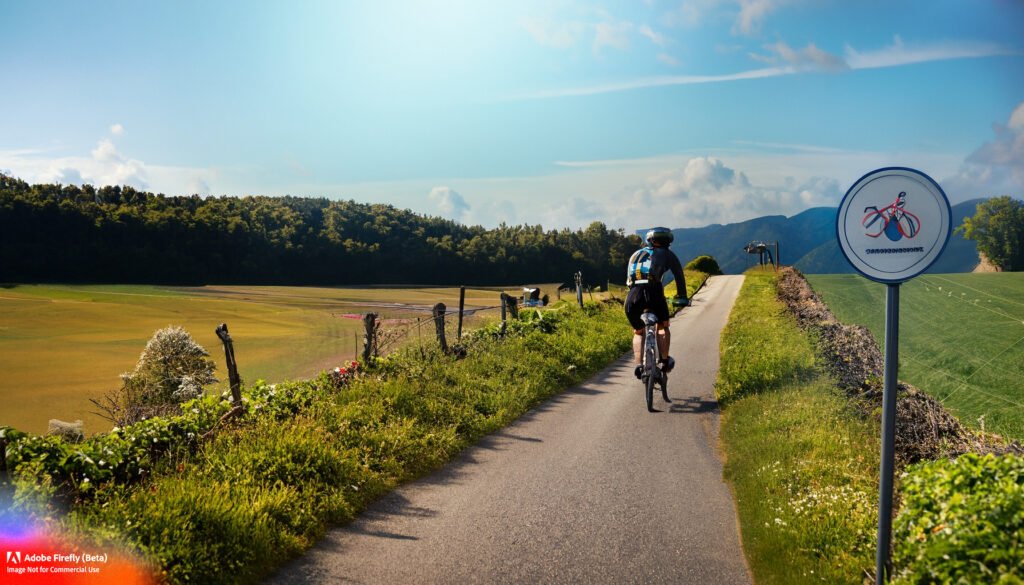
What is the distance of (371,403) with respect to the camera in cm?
909

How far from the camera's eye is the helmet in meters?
10.4

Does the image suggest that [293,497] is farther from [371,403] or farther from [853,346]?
[853,346]

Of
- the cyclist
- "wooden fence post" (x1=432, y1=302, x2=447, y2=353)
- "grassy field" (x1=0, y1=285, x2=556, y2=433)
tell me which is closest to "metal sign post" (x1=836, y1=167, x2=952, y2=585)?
the cyclist

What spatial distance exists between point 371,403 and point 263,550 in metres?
4.11

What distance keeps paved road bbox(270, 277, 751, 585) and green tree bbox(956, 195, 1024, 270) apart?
10.6m

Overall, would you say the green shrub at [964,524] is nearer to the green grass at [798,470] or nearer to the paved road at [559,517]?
the green grass at [798,470]

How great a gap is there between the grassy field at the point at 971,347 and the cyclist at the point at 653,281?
3.83 metres

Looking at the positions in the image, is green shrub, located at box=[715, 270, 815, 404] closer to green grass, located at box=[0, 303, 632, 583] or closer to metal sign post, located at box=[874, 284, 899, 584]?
green grass, located at box=[0, 303, 632, 583]

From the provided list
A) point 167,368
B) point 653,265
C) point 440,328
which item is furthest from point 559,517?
point 167,368

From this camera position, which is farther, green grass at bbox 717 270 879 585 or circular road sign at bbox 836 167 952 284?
green grass at bbox 717 270 879 585

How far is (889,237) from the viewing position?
382 cm

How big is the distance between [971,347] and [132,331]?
136 ft

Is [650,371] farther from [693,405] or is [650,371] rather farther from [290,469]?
[290,469]

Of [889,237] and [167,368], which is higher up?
[889,237]
